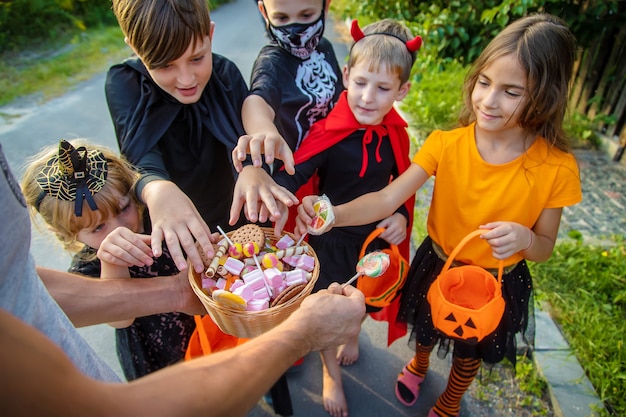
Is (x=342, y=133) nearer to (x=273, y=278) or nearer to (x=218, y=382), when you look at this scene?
(x=273, y=278)

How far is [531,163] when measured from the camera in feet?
5.45

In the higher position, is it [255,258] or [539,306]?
[255,258]

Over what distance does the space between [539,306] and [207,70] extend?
2.36m

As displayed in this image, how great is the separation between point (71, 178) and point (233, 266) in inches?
26.4

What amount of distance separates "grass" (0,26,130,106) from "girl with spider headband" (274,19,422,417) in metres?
5.56

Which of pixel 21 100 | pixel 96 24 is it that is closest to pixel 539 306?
pixel 21 100

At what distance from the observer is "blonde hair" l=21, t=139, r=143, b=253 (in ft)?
4.94

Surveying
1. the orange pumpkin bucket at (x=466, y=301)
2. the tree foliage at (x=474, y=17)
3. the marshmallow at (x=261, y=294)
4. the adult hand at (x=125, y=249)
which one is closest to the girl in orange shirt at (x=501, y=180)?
the orange pumpkin bucket at (x=466, y=301)

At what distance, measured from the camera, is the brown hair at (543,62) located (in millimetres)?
1536

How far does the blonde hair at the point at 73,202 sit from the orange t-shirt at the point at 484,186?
1.22 meters

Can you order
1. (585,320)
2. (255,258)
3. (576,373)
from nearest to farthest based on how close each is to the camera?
(255,258), (576,373), (585,320)

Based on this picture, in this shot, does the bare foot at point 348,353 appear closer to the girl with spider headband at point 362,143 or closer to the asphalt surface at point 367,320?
the asphalt surface at point 367,320

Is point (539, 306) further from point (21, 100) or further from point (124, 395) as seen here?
point (21, 100)

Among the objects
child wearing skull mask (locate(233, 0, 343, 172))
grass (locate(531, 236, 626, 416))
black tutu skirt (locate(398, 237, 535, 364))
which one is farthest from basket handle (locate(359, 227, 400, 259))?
grass (locate(531, 236, 626, 416))
